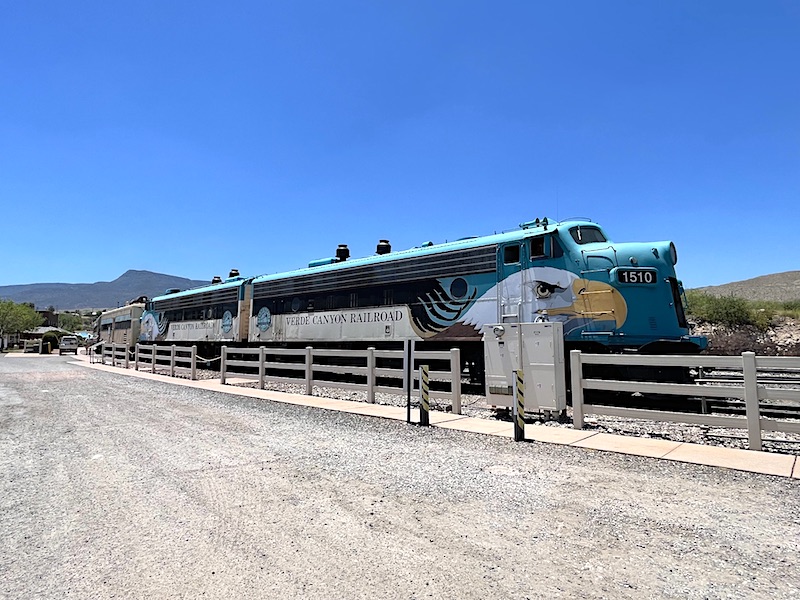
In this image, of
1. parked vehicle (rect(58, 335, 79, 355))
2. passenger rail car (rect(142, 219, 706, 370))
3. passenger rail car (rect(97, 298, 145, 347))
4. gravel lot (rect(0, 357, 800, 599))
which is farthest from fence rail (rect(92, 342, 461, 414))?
parked vehicle (rect(58, 335, 79, 355))

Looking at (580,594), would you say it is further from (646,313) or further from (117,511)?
(646,313)

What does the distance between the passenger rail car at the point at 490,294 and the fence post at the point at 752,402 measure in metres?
3.65

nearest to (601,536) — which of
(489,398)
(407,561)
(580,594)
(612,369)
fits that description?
(580,594)

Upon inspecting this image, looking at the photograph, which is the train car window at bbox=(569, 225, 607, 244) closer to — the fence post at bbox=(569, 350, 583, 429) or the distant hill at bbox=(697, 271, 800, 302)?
the fence post at bbox=(569, 350, 583, 429)

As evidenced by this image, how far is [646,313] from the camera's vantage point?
10.2m

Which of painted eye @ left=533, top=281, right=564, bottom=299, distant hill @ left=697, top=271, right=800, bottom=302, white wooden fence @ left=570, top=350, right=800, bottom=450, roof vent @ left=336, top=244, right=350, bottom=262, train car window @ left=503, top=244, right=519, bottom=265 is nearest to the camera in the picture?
white wooden fence @ left=570, top=350, right=800, bottom=450

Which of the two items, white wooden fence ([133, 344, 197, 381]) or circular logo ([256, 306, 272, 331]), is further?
circular logo ([256, 306, 272, 331])

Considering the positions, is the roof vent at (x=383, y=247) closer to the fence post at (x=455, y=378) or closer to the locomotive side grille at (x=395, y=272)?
the locomotive side grille at (x=395, y=272)

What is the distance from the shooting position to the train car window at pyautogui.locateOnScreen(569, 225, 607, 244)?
37.1ft

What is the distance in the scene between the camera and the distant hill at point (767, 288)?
5924cm

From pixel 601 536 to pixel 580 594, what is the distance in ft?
3.16

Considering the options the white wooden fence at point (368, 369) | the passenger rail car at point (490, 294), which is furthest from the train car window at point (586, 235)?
the white wooden fence at point (368, 369)

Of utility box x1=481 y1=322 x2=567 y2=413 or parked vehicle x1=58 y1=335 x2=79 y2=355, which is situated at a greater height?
parked vehicle x1=58 y1=335 x2=79 y2=355

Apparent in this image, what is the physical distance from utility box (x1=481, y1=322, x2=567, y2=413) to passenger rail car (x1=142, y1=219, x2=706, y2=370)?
92.6 inches
